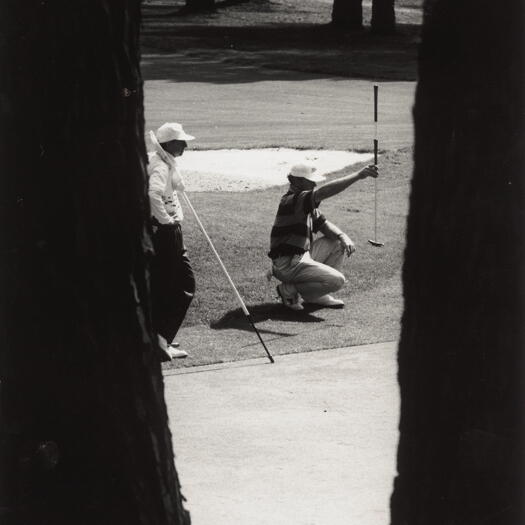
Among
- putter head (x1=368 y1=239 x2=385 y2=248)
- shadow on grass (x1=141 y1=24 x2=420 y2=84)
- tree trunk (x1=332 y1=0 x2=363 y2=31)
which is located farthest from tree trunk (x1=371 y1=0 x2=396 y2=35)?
putter head (x1=368 y1=239 x2=385 y2=248)

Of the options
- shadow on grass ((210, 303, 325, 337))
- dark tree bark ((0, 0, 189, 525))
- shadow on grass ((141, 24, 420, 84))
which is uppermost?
dark tree bark ((0, 0, 189, 525))

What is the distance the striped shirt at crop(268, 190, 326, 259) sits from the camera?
1076cm

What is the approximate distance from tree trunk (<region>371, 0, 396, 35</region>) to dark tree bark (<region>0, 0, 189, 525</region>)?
125 feet

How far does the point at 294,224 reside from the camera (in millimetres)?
10906

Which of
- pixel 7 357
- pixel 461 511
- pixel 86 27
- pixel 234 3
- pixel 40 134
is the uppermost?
pixel 86 27

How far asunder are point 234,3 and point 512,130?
50071mm

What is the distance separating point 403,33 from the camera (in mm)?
42500

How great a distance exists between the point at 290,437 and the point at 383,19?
114ft

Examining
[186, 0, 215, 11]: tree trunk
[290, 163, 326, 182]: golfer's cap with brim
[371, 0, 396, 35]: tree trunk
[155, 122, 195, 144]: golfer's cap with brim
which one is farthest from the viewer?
[186, 0, 215, 11]: tree trunk

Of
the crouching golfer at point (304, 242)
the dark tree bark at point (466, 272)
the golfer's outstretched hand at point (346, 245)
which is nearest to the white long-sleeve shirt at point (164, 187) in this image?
the crouching golfer at point (304, 242)

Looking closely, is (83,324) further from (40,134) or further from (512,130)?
(512,130)

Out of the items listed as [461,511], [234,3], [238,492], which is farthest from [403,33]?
[461,511]

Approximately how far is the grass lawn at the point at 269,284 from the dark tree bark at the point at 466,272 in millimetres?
5595

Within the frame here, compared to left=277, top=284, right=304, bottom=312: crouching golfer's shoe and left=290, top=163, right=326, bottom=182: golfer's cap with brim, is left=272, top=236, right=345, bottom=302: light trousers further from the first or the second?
left=290, top=163, right=326, bottom=182: golfer's cap with brim
